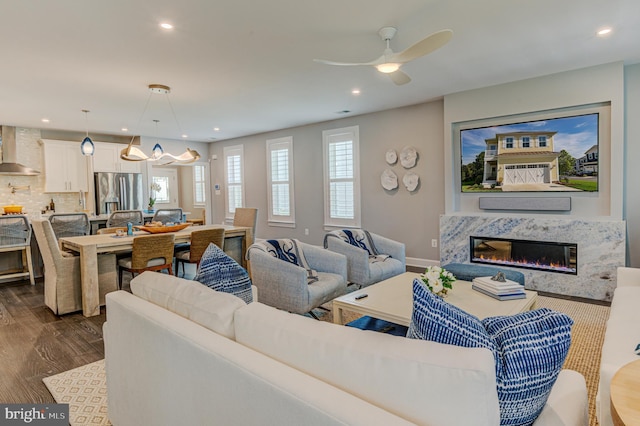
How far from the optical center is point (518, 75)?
4312 mm

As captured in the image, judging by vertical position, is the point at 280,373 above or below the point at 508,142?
below

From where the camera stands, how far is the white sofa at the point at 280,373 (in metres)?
0.86

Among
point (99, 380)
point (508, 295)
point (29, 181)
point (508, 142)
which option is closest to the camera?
point (99, 380)

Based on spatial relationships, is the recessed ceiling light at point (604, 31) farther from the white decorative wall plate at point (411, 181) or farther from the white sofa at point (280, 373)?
the white sofa at point (280, 373)

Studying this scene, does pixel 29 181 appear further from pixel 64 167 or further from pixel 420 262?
pixel 420 262

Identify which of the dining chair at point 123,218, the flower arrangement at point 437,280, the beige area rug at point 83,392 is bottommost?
the beige area rug at point 83,392

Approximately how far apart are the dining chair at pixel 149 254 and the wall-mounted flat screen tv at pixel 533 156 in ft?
13.3

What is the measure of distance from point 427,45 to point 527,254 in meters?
3.30

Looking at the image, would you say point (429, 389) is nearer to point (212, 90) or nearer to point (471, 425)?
point (471, 425)

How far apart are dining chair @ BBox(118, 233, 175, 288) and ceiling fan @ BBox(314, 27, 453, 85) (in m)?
2.66

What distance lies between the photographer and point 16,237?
486cm

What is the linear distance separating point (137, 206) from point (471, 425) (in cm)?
845

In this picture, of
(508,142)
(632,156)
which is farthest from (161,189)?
(632,156)

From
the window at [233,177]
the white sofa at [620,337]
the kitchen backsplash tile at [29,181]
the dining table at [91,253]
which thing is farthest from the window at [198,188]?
the white sofa at [620,337]
